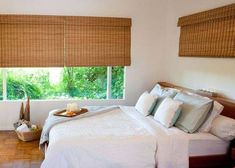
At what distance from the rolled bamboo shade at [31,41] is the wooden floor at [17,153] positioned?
122 centimetres

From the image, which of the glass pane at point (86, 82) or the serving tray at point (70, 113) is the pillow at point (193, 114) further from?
the glass pane at point (86, 82)

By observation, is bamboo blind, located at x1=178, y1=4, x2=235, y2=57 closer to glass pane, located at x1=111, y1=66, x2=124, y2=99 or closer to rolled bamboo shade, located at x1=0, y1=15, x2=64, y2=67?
glass pane, located at x1=111, y1=66, x2=124, y2=99

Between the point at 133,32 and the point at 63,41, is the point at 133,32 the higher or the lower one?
the higher one

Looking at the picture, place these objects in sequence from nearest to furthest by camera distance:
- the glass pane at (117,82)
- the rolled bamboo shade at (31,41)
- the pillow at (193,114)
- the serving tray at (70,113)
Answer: the pillow at (193,114), the serving tray at (70,113), the rolled bamboo shade at (31,41), the glass pane at (117,82)

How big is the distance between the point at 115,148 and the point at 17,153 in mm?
1658

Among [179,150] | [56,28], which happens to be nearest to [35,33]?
[56,28]

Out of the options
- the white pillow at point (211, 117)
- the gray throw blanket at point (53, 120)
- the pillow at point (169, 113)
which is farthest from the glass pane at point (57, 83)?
the white pillow at point (211, 117)

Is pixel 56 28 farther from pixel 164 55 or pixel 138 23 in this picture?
pixel 164 55

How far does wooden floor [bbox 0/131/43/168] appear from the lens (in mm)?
3240

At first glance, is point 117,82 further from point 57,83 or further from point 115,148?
point 115,148

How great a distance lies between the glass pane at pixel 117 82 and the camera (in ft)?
15.9

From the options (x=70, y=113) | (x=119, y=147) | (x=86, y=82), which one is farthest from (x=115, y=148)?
(x=86, y=82)

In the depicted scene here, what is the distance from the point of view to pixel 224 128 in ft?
9.02

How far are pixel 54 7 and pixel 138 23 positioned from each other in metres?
1.47
